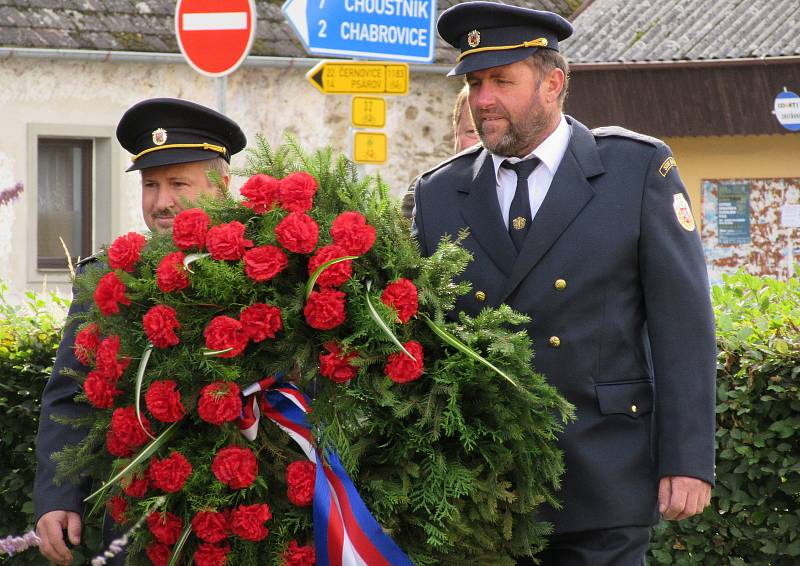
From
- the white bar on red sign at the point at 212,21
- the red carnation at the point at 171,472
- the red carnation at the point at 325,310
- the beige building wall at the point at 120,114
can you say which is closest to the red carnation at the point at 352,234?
the red carnation at the point at 325,310

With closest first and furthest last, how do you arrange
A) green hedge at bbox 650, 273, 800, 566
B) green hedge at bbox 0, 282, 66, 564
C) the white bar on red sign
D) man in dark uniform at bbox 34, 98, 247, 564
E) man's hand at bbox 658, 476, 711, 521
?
1. man's hand at bbox 658, 476, 711, 521
2. man in dark uniform at bbox 34, 98, 247, 564
3. green hedge at bbox 650, 273, 800, 566
4. green hedge at bbox 0, 282, 66, 564
5. the white bar on red sign

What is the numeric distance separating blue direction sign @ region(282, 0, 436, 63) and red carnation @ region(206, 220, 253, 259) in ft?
15.3

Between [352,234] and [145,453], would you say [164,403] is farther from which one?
[352,234]

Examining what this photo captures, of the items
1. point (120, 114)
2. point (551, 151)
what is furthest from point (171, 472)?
point (120, 114)

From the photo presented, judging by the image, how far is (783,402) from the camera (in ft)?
15.7

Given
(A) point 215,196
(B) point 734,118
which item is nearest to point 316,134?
(B) point 734,118

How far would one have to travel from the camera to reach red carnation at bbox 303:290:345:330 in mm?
3146

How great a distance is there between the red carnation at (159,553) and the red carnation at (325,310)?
2.03ft

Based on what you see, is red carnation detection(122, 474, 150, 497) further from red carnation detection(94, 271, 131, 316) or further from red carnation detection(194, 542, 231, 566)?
red carnation detection(94, 271, 131, 316)

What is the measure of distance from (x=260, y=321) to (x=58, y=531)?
3.68 ft

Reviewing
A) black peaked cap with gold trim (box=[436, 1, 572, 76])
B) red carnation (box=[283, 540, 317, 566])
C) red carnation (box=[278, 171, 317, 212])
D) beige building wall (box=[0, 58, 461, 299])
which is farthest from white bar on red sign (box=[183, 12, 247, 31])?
beige building wall (box=[0, 58, 461, 299])

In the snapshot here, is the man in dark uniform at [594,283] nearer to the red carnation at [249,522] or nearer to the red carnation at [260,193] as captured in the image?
the red carnation at [260,193]

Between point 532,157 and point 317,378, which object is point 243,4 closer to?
point 532,157

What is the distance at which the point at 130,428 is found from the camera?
3164 millimetres
